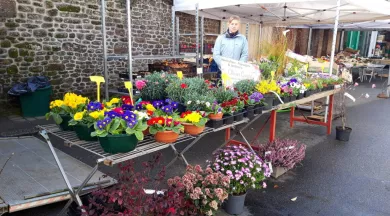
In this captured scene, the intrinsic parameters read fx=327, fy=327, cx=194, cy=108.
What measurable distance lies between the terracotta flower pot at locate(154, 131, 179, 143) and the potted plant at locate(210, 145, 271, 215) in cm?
72

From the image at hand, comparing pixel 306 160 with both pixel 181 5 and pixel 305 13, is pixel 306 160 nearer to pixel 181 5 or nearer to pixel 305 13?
pixel 305 13

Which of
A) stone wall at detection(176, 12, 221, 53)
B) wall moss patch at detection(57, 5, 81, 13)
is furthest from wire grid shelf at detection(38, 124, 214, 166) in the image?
stone wall at detection(176, 12, 221, 53)

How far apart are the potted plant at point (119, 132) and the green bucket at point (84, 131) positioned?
0.72 feet

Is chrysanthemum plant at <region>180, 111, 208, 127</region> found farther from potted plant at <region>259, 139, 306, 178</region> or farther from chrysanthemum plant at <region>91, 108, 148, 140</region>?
potted plant at <region>259, 139, 306, 178</region>

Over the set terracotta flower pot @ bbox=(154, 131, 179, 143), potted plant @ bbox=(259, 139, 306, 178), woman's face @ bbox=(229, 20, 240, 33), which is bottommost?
potted plant @ bbox=(259, 139, 306, 178)

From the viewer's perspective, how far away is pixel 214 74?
7664 millimetres

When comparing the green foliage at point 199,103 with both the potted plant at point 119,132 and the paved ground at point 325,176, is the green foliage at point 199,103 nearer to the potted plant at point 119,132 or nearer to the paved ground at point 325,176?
the potted plant at point 119,132

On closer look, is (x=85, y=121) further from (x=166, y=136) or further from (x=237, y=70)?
(x=237, y=70)

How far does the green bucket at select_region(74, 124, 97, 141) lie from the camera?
239 centimetres

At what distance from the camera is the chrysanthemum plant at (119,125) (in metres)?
2.16

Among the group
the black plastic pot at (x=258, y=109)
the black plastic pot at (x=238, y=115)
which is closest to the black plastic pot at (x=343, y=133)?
the black plastic pot at (x=258, y=109)

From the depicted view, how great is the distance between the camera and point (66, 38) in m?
7.32

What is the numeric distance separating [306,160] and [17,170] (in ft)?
11.7

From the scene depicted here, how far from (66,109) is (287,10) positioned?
6.39 m
